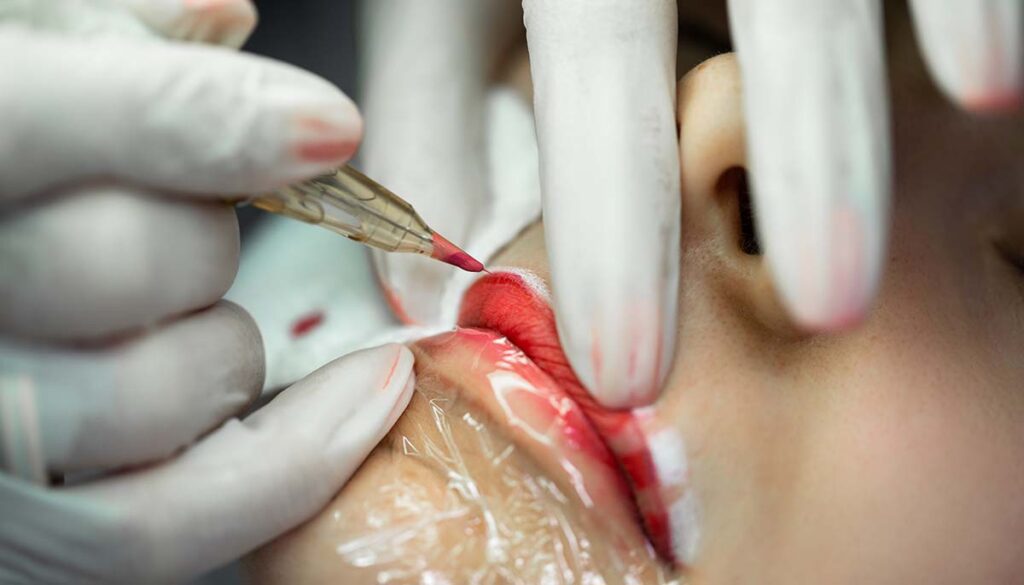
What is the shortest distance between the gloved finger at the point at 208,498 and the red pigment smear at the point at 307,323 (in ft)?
0.88

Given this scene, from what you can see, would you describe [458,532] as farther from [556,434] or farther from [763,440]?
[763,440]

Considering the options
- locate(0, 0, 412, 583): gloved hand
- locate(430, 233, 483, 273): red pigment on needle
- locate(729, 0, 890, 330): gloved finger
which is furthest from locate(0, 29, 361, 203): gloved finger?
locate(729, 0, 890, 330): gloved finger

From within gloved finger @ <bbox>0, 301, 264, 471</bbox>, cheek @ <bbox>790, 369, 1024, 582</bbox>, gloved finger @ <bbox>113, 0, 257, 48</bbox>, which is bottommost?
cheek @ <bbox>790, 369, 1024, 582</bbox>

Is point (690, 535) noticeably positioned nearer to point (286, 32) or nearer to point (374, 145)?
point (374, 145)

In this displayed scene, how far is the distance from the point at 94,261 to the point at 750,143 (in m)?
0.36

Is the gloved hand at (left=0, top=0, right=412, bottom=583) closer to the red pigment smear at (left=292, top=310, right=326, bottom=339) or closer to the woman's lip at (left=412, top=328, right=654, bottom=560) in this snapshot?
the woman's lip at (left=412, top=328, right=654, bottom=560)

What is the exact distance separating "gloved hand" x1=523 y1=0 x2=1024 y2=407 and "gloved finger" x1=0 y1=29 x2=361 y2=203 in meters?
0.16

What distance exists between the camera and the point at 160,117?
1.52 ft

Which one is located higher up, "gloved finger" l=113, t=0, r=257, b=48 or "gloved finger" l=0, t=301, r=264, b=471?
"gloved finger" l=113, t=0, r=257, b=48

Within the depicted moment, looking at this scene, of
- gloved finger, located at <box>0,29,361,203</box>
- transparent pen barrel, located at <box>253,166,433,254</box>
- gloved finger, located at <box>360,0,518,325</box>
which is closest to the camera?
gloved finger, located at <box>0,29,361,203</box>

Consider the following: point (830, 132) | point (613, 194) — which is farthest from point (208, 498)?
point (830, 132)

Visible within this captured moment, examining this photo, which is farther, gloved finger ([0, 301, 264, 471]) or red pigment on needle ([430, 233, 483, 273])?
red pigment on needle ([430, 233, 483, 273])

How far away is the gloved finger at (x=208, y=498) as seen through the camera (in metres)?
0.51

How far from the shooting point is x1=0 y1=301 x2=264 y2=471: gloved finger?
0.49 meters
